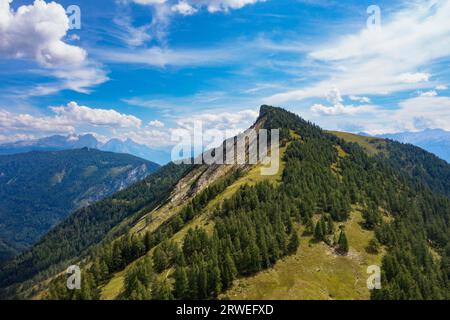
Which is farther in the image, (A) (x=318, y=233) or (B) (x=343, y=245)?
(A) (x=318, y=233)

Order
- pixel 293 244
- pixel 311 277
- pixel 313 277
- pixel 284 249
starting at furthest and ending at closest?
pixel 293 244, pixel 284 249, pixel 313 277, pixel 311 277

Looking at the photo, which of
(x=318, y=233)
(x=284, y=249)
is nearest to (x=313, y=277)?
(x=284, y=249)

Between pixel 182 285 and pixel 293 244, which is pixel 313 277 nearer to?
pixel 293 244

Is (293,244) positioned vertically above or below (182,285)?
above

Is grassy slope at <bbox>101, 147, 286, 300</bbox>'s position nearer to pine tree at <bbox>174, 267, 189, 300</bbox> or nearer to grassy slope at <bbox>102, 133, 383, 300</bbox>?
grassy slope at <bbox>102, 133, 383, 300</bbox>

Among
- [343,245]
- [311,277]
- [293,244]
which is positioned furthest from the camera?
[343,245]

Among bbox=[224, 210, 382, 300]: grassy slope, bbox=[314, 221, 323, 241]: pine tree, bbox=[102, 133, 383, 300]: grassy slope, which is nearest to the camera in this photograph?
bbox=[224, 210, 382, 300]: grassy slope

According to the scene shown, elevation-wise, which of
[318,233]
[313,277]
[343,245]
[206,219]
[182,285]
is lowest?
[313,277]

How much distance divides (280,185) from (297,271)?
64.0 meters

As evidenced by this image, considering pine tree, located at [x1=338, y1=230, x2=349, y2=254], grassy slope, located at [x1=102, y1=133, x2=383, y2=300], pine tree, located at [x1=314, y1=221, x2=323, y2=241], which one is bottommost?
grassy slope, located at [x1=102, y1=133, x2=383, y2=300]

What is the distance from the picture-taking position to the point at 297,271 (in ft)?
325

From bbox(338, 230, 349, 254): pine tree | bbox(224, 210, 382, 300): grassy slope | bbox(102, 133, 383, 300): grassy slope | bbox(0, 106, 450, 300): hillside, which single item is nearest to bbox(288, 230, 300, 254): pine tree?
bbox(0, 106, 450, 300): hillside
